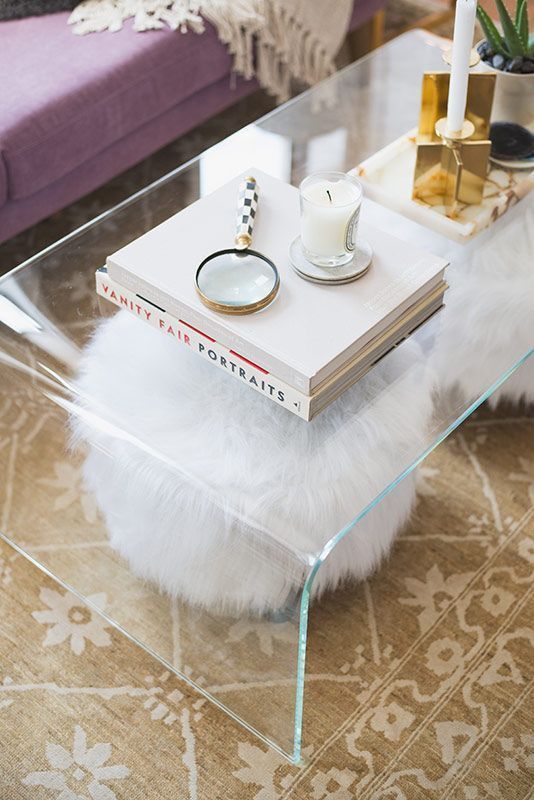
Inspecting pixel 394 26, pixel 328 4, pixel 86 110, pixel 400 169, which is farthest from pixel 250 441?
pixel 394 26

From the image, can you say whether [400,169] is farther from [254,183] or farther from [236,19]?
[236,19]

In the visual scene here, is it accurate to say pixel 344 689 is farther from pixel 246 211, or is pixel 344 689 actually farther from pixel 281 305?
pixel 246 211

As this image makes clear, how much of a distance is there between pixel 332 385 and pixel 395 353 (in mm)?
149

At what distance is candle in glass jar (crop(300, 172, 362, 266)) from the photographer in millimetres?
1257

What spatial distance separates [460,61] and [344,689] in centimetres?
87

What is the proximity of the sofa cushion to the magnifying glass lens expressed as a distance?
0.64m

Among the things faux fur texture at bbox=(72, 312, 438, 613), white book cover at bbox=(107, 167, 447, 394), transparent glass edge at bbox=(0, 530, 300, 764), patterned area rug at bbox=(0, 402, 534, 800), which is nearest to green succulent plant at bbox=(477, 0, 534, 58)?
white book cover at bbox=(107, 167, 447, 394)

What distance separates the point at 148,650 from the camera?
4.62 ft

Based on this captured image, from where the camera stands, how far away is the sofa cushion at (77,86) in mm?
1780

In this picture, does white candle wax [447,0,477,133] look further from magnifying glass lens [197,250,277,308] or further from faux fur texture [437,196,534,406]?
magnifying glass lens [197,250,277,308]

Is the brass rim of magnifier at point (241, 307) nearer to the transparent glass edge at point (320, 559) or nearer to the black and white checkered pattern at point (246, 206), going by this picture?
the black and white checkered pattern at point (246, 206)

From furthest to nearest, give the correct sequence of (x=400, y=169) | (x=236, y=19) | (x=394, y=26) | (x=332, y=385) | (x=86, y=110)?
(x=394, y=26) < (x=236, y=19) < (x=86, y=110) < (x=400, y=169) < (x=332, y=385)

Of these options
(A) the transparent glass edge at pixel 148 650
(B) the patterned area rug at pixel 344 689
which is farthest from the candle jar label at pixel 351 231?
(A) the transparent glass edge at pixel 148 650

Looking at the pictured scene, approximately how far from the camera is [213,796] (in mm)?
1262
